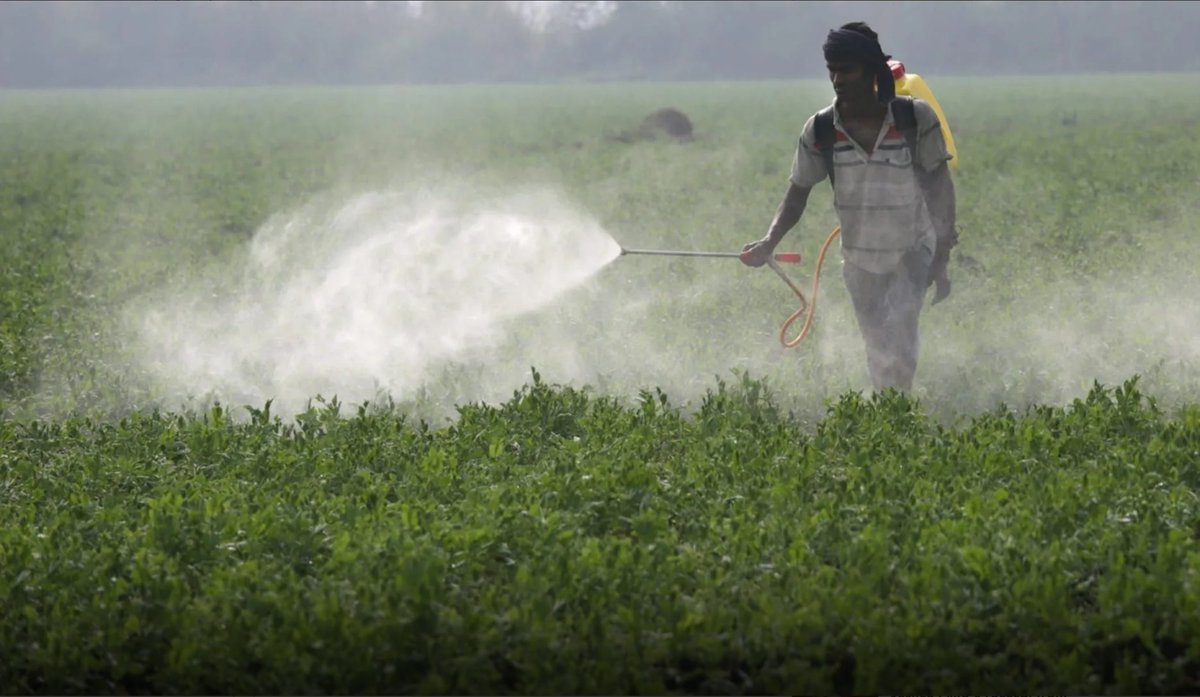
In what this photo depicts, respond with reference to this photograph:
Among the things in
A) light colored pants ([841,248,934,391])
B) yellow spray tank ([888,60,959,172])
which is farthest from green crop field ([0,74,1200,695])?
yellow spray tank ([888,60,959,172])

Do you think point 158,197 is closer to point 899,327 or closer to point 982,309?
point 982,309

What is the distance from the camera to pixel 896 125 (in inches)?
300

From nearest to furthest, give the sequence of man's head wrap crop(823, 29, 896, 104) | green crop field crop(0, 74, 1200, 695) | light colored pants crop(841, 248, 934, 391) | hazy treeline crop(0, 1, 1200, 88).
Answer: green crop field crop(0, 74, 1200, 695)
man's head wrap crop(823, 29, 896, 104)
light colored pants crop(841, 248, 934, 391)
hazy treeline crop(0, 1, 1200, 88)

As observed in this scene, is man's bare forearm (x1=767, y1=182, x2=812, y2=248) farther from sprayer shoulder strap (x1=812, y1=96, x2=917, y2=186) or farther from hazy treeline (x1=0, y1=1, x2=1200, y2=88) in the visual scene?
hazy treeline (x1=0, y1=1, x2=1200, y2=88)

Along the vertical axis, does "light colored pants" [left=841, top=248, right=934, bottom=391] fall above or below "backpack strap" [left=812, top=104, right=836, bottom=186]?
below

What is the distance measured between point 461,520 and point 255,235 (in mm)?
12208

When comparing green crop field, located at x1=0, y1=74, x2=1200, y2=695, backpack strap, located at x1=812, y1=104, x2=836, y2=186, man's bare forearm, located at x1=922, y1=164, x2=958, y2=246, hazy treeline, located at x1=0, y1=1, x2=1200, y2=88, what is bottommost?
green crop field, located at x1=0, y1=74, x2=1200, y2=695

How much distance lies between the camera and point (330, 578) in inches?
216

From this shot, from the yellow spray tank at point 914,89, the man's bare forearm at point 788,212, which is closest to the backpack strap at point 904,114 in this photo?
the yellow spray tank at point 914,89

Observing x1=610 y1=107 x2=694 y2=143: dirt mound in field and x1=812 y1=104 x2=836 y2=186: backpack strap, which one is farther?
x1=610 y1=107 x2=694 y2=143: dirt mound in field

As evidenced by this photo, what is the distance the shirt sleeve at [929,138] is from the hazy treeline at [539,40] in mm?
118654

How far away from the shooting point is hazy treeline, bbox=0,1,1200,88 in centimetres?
12738

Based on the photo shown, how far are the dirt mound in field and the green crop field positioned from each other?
20.1 m

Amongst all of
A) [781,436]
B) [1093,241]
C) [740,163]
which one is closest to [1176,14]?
[740,163]
